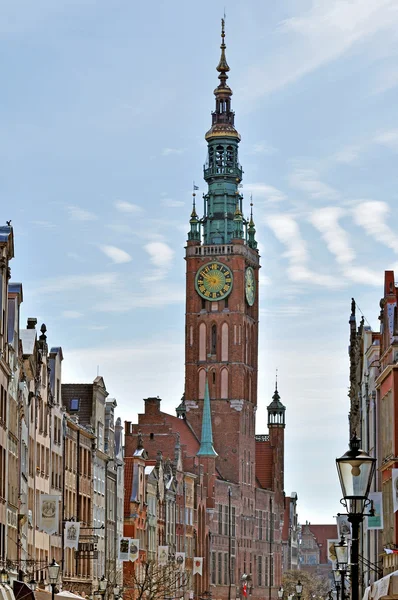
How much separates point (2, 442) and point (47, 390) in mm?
18330

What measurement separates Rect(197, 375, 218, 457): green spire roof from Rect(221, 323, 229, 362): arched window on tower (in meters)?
3.95

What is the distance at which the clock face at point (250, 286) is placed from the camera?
623 feet

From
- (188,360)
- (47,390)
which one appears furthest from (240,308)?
(47,390)

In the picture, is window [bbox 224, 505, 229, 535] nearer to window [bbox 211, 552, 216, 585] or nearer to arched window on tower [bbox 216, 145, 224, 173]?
window [bbox 211, 552, 216, 585]

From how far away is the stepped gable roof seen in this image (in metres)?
168

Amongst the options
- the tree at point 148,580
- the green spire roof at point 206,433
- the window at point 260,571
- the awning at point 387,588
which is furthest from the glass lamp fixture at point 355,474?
the window at point 260,571

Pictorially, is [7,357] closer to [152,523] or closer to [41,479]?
[41,479]

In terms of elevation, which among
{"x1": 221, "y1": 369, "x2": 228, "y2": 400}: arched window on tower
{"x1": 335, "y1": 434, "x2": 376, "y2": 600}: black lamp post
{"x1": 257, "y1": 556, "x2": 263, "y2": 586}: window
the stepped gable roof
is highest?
{"x1": 221, "y1": 369, "x2": 228, "y2": 400}: arched window on tower

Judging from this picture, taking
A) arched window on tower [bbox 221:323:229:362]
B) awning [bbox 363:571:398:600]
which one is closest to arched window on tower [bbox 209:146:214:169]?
arched window on tower [bbox 221:323:229:362]

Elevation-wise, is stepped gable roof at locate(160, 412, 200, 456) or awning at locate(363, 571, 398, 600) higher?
stepped gable roof at locate(160, 412, 200, 456)

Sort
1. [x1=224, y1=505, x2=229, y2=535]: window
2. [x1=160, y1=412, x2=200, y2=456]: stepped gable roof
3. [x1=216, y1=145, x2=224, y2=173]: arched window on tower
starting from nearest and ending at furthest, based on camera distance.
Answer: [x1=160, y1=412, x2=200, y2=456]: stepped gable roof < [x1=224, y1=505, x2=229, y2=535]: window < [x1=216, y1=145, x2=224, y2=173]: arched window on tower

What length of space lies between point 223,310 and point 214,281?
376cm

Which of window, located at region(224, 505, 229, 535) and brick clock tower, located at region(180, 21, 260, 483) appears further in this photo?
brick clock tower, located at region(180, 21, 260, 483)

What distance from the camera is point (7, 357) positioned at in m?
56.1
